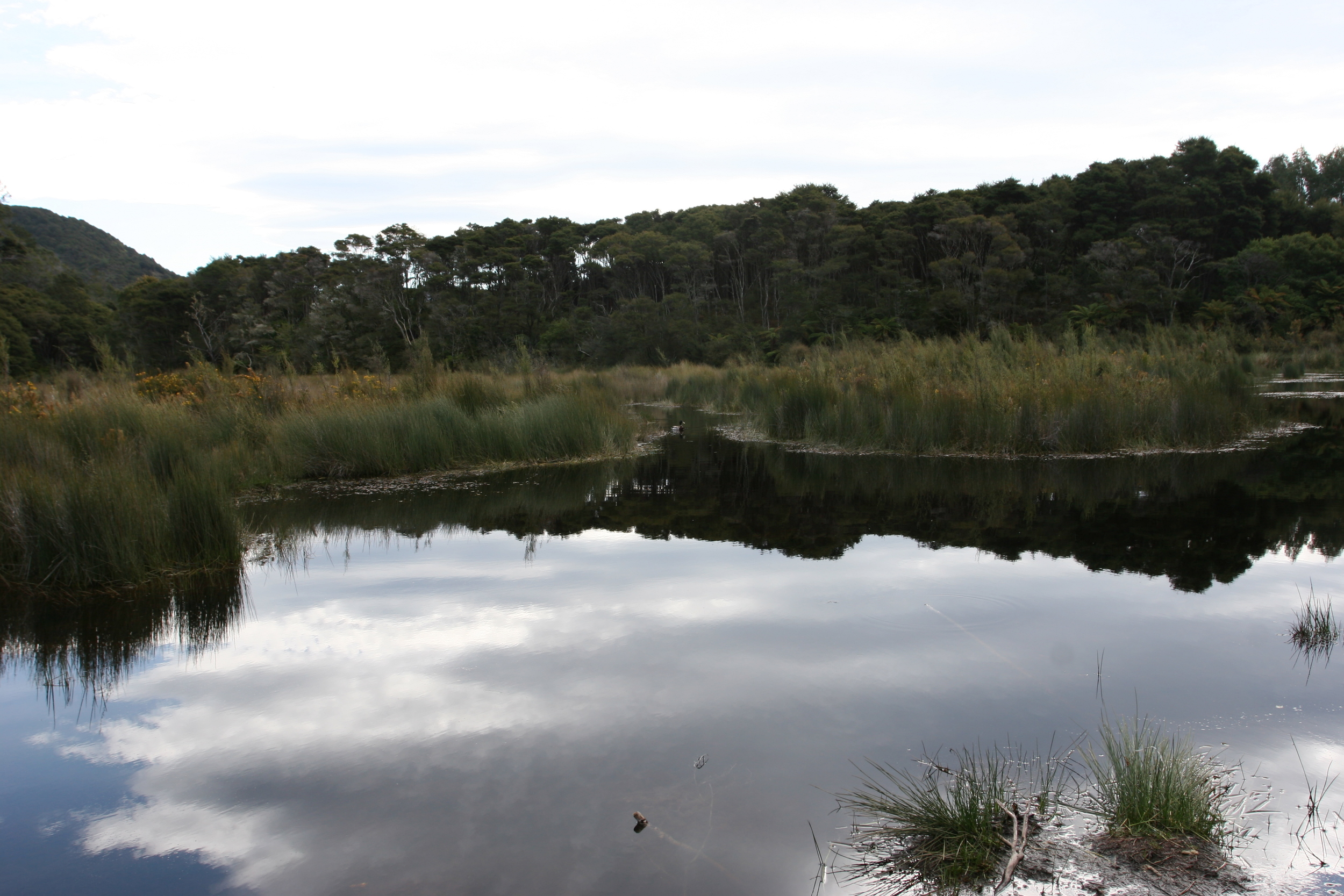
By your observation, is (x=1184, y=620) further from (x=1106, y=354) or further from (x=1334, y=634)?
(x=1106, y=354)

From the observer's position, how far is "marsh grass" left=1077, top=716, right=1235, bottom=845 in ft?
7.19

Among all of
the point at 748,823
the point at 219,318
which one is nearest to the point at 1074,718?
the point at 748,823

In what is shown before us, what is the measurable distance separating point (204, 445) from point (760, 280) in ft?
154

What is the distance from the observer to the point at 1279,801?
2346 millimetres

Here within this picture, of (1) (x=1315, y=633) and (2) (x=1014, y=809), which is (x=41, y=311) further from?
(1) (x=1315, y=633)

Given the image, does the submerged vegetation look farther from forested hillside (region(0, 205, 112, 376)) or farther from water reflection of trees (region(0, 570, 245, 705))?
forested hillside (region(0, 205, 112, 376))

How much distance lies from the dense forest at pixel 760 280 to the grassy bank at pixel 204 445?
78.1 feet

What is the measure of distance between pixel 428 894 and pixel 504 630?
2101 mm

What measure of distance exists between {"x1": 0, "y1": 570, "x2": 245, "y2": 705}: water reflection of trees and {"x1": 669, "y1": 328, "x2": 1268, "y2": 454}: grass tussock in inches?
328

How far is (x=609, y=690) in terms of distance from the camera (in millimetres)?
3363

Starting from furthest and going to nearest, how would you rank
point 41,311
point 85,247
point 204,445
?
point 85,247 < point 41,311 < point 204,445

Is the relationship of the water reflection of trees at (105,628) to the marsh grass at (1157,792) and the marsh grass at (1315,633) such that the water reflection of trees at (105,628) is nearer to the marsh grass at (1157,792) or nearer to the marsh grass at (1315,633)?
the marsh grass at (1157,792)

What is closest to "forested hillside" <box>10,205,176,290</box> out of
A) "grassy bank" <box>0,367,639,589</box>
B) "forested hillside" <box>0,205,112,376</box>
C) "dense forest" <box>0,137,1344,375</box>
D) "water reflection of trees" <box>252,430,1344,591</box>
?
"dense forest" <box>0,137,1344,375</box>

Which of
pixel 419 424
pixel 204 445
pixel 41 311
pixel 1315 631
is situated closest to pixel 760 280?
pixel 41 311
